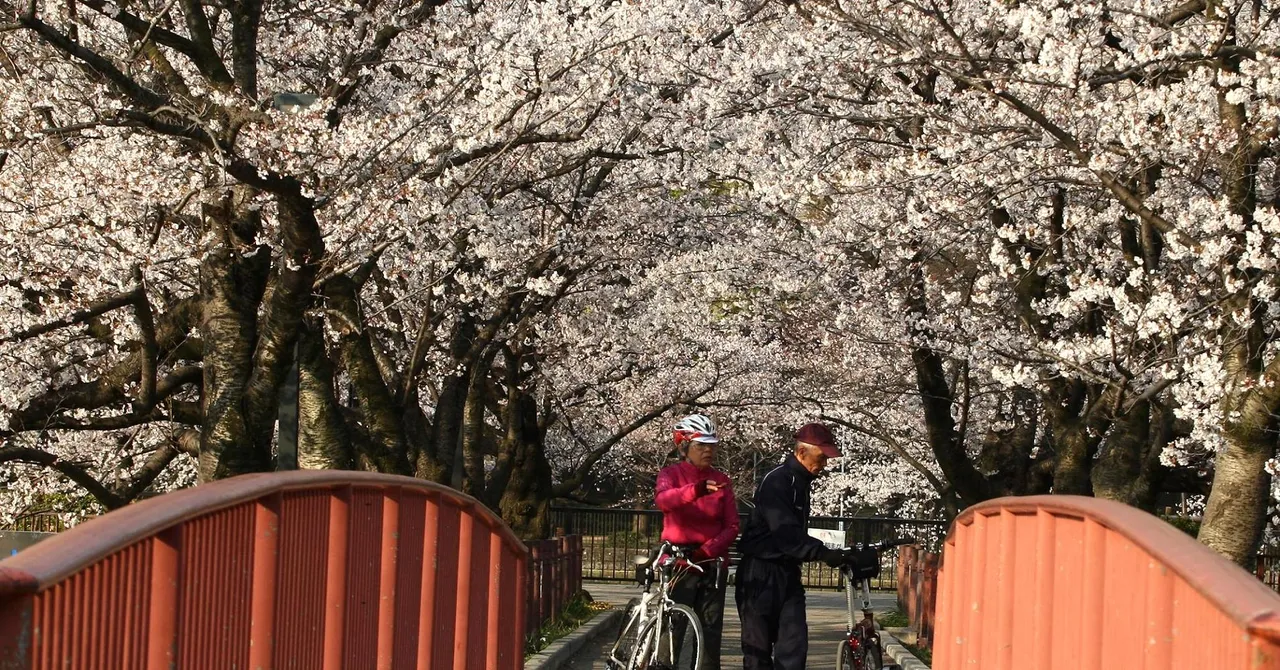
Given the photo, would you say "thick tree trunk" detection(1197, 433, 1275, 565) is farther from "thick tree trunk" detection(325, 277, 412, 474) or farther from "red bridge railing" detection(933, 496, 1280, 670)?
"thick tree trunk" detection(325, 277, 412, 474)

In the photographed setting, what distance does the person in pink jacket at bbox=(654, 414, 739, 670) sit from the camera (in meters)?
9.57

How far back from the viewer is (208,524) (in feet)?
14.4

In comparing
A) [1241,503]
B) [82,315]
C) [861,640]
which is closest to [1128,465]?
[1241,503]

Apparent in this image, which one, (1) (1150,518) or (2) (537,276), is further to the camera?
(2) (537,276)

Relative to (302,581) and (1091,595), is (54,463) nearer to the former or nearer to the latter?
(302,581)

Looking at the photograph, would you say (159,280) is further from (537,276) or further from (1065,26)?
(1065,26)

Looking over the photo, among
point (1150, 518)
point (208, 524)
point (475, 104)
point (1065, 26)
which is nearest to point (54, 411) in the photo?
point (475, 104)

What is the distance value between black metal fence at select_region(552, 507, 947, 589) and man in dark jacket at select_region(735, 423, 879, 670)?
77.5 ft

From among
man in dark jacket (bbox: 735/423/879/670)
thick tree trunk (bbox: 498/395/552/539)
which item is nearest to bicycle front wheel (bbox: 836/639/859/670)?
man in dark jacket (bbox: 735/423/879/670)

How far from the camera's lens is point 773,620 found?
8.88m

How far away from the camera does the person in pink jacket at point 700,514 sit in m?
9.57

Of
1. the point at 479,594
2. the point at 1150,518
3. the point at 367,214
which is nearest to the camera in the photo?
the point at 1150,518

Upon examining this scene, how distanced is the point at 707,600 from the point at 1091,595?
5.26 m

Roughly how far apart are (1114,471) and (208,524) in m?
13.9
